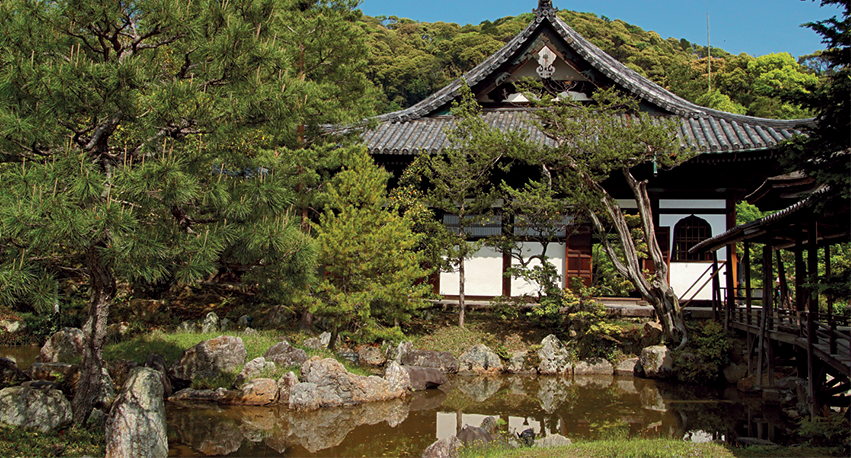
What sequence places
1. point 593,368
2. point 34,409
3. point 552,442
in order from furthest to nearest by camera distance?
point 593,368 < point 552,442 < point 34,409

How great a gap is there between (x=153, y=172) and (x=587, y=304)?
1089 cm

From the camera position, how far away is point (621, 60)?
49031 millimetres

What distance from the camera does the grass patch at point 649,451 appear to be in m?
6.74

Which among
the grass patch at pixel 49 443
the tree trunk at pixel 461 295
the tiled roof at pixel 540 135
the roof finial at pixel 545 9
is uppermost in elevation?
the roof finial at pixel 545 9

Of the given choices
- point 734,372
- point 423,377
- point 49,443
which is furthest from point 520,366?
point 49,443

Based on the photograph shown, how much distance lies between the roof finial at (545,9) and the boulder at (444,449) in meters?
13.2

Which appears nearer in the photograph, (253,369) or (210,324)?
(253,369)

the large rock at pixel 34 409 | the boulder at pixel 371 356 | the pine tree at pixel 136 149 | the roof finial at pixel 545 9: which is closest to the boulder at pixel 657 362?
the boulder at pixel 371 356

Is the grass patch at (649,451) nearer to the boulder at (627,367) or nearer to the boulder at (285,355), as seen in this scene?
the boulder at (285,355)

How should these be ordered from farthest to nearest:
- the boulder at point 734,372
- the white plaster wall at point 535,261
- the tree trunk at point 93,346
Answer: the white plaster wall at point 535,261 < the boulder at point 734,372 < the tree trunk at point 93,346

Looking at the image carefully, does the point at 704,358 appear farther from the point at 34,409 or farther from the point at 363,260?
the point at 34,409

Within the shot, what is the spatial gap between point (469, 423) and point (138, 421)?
4916 mm

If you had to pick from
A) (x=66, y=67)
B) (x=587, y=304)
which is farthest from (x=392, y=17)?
(x=66, y=67)

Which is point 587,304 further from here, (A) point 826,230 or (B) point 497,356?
(A) point 826,230
